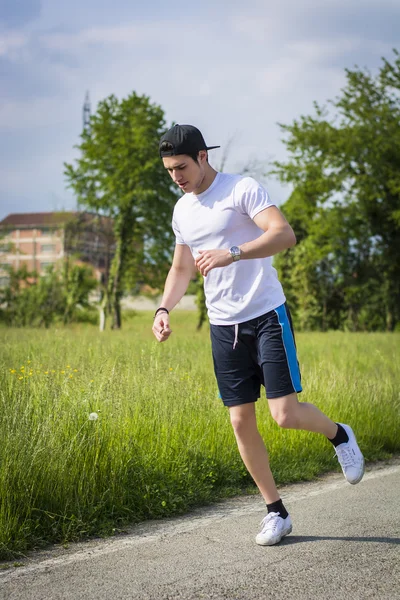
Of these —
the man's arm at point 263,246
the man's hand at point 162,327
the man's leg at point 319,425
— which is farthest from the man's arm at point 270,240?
the man's leg at point 319,425

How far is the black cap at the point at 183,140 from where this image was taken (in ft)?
13.1

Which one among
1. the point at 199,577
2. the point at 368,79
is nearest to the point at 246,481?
the point at 199,577

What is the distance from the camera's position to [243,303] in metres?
4.06

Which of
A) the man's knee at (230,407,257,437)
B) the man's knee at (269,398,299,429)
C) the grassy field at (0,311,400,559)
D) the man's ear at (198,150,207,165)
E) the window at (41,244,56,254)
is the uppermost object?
the window at (41,244,56,254)

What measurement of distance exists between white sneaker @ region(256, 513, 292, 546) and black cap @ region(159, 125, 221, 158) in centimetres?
205

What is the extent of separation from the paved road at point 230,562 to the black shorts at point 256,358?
0.82 meters

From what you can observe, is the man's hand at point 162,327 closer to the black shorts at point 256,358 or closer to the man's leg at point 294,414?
the black shorts at point 256,358

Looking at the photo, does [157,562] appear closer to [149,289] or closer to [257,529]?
[257,529]

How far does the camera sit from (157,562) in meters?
3.84

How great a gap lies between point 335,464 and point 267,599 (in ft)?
11.0

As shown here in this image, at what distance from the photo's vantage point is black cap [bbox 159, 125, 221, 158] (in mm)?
3984

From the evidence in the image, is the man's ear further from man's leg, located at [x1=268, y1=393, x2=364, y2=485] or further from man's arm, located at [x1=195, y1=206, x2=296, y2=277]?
man's leg, located at [x1=268, y1=393, x2=364, y2=485]

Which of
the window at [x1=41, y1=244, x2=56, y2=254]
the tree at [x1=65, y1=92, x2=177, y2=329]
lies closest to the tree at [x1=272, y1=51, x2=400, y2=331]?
the tree at [x1=65, y1=92, x2=177, y2=329]

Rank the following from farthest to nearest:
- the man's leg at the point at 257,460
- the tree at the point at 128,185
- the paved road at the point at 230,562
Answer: the tree at the point at 128,185 → the man's leg at the point at 257,460 → the paved road at the point at 230,562
